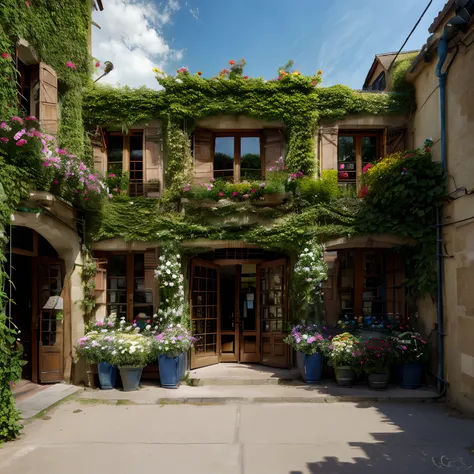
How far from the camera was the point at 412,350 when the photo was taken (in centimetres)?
738

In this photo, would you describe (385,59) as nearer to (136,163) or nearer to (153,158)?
(153,158)

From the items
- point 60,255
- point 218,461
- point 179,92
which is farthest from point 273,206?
point 218,461

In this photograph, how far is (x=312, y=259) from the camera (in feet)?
26.5

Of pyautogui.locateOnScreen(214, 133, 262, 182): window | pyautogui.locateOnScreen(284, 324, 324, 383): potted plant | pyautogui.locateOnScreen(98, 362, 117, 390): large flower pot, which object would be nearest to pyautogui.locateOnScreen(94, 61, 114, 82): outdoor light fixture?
pyautogui.locateOnScreen(214, 133, 262, 182): window

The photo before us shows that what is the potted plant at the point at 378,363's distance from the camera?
7.24m

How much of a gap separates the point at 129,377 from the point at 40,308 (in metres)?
2.44

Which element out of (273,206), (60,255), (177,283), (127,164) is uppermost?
(127,164)

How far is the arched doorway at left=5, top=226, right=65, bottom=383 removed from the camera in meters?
7.95

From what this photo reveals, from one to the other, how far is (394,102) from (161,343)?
23.1ft

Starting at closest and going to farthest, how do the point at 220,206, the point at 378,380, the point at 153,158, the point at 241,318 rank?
the point at 378,380 → the point at 220,206 → the point at 153,158 → the point at 241,318

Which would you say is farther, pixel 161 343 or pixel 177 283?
pixel 177 283

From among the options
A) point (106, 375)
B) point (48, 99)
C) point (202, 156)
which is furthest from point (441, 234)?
point (48, 99)

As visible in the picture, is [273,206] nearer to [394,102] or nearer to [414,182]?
[414,182]

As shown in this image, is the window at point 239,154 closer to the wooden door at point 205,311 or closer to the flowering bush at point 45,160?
the wooden door at point 205,311
